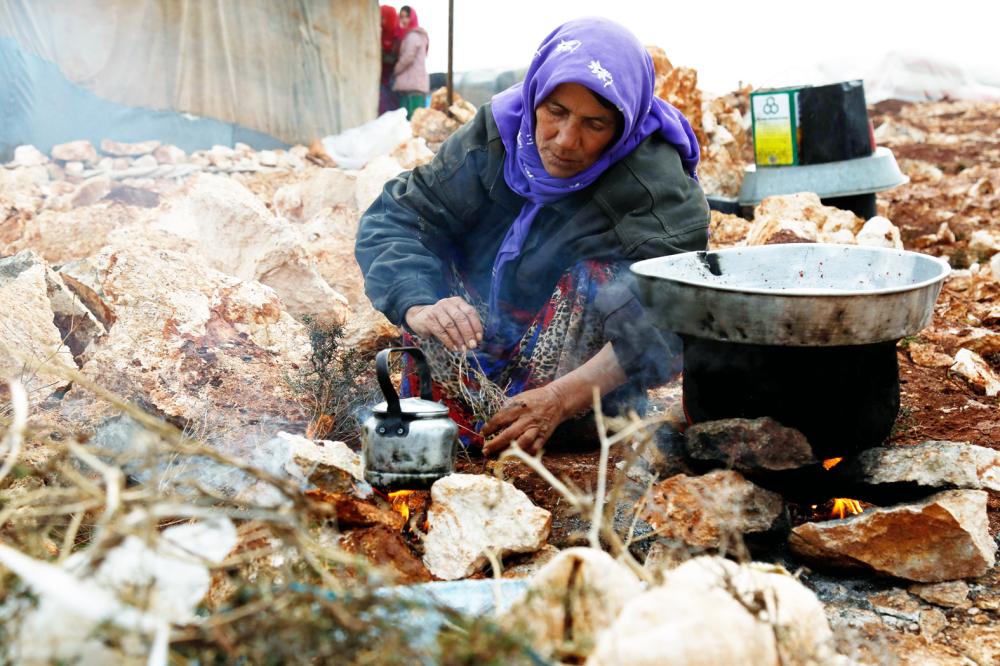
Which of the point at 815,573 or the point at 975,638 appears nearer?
the point at 975,638

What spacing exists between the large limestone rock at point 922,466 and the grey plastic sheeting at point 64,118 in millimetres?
8870

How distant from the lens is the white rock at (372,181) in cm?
624

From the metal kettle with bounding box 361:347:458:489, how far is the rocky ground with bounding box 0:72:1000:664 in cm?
8

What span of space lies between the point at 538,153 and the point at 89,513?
1880 mm

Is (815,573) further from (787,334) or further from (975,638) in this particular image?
(787,334)

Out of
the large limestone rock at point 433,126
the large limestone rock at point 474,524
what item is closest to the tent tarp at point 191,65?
the large limestone rock at point 433,126

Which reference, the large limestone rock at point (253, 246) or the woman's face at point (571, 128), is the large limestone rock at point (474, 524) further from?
the large limestone rock at point (253, 246)

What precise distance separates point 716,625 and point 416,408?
1494 mm

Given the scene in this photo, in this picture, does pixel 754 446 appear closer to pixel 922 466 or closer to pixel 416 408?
pixel 922 466

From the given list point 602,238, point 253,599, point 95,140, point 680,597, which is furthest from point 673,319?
point 95,140

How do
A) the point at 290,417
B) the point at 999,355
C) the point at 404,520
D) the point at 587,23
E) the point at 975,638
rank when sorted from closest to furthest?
the point at 975,638, the point at 404,520, the point at 587,23, the point at 290,417, the point at 999,355

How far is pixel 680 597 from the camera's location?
1.40m

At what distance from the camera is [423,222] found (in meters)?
3.50

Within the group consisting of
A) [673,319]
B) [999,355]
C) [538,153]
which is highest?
[538,153]
